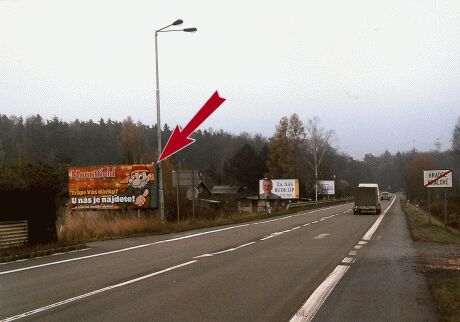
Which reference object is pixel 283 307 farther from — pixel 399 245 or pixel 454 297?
pixel 399 245

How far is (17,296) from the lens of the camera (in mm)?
8406

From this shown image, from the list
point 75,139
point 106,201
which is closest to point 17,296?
point 106,201

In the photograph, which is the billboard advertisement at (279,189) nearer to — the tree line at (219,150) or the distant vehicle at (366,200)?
the tree line at (219,150)

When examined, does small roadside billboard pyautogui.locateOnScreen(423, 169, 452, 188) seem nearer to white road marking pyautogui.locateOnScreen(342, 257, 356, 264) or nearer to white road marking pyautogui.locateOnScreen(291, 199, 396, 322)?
white road marking pyautogui.locateOnScreen(342, 257, 356, 264)

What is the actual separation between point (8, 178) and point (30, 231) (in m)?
1.70

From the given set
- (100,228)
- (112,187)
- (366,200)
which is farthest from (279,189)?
(100,228)

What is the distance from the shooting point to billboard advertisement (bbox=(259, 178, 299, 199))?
68125mm

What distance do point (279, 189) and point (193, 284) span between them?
199 ft

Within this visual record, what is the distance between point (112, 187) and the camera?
31.0m

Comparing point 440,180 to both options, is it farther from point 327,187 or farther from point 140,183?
point 327,187

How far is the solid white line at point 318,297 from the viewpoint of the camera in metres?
6.90

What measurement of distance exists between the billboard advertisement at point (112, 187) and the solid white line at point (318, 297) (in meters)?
19.4

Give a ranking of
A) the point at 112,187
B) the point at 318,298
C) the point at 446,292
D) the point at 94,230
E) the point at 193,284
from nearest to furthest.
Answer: the point at 318,298, the point at 446,292, the point at 193,284, the point at 94,230, the point at 112,187

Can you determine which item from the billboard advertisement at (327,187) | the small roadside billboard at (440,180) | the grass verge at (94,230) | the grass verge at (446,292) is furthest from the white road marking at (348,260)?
the billboard advertisement at (327,187)
